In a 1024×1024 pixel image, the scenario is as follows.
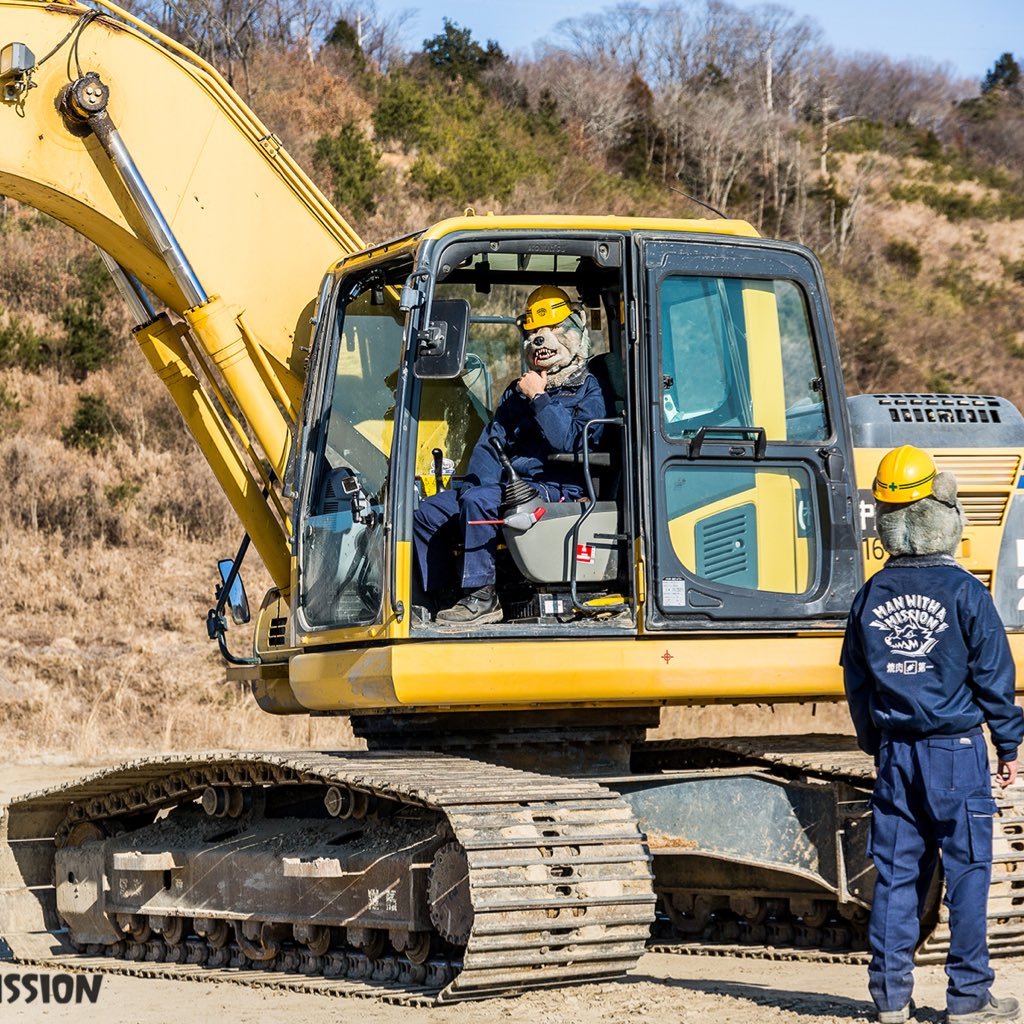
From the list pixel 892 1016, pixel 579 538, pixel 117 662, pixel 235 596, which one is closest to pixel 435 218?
pixel 117 662

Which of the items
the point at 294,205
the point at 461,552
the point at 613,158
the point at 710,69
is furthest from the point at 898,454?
the point at 710,69

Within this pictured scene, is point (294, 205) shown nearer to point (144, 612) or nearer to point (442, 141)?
point (144, 612)

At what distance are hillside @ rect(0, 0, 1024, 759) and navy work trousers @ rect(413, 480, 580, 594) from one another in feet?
29.2

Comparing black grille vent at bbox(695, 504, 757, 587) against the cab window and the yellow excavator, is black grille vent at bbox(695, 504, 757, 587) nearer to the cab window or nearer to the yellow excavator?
the yellow excavator

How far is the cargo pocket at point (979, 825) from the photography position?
5383 millimetres

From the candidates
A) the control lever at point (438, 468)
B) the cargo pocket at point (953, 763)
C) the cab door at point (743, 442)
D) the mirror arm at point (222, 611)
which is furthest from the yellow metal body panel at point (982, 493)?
the mirror arm at point (222, 611)

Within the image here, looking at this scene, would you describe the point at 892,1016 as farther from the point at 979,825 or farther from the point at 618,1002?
the point at 618,1002

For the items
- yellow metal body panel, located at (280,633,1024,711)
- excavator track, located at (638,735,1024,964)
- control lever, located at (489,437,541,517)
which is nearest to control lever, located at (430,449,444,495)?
control lever, located at (489,437,541,517)

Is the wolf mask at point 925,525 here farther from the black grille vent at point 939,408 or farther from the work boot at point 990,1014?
the black grille vent at point 939,408

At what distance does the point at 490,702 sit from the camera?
6.65 metres

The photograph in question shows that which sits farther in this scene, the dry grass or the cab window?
the dry grass

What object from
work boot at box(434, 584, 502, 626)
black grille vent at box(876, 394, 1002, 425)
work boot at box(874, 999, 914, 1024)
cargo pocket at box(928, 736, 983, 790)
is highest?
black grille vent at box(876, 394, 1002, 425)

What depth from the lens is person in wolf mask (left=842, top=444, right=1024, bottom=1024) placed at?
17.7 ft

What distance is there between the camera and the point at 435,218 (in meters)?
29.9
